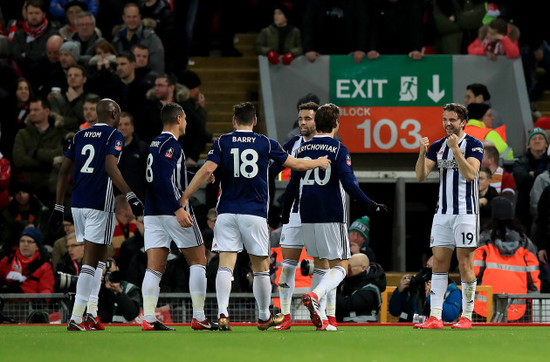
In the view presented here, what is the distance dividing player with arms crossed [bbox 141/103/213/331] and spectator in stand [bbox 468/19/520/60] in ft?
26.6

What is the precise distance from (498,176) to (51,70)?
21.7ft

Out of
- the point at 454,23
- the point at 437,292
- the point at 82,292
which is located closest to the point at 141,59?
the point at 454,23

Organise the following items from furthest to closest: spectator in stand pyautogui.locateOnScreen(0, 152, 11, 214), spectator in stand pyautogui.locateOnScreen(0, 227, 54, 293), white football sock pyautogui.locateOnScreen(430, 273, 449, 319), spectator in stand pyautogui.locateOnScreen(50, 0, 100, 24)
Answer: spectator in stand pyautogui.locateOnScreen(50, 0, 100, 24), spectator in stand pyautogui.locateOnScreen(0, 152, 11, 214), spectator in stand pyautogui.locateOnScreen(0, 227, 54, 293), white football sock pyautogui.locateOnScreen(430, 273, 449, 319)

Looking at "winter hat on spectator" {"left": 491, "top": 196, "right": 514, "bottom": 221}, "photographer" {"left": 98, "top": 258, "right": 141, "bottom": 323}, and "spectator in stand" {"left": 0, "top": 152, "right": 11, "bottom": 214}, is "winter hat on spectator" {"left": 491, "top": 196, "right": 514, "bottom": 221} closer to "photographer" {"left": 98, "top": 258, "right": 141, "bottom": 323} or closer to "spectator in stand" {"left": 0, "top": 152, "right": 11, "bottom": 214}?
"photographer" {"left": 98, "top": 258, "right": 141, "bottom": 323}

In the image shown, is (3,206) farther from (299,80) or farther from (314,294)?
(314,294)

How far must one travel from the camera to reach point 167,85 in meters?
16.4

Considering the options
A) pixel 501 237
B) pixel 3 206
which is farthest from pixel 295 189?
pixel 3 206

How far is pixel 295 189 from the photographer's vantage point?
1160cm

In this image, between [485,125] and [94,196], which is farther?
[485,125]

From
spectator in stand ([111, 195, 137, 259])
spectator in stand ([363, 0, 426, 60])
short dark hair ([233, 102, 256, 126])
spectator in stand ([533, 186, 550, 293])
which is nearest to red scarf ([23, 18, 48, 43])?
spectator in stand ([111, 195, 137, 259])

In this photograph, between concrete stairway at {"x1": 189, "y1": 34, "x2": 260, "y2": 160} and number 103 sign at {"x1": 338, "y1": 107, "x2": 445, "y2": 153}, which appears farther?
concrete stairway at {"x1": 189, "y1": 34, "x2": 260, "y2": 160}

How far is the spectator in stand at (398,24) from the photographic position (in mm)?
18781

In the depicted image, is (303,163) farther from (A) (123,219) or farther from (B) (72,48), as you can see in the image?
(B) (72,48)

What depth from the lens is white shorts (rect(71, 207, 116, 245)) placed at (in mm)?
11508
